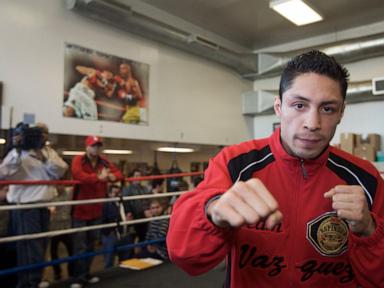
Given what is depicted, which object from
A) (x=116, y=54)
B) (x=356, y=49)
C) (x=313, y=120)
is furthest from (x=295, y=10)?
(x=313, y=120)

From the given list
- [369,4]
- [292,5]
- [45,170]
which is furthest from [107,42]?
[369,4]

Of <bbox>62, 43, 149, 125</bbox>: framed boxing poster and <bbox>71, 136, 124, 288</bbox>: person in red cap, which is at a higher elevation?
<bbox>62, 43, 149, 125</bbox>: framed boxing poster

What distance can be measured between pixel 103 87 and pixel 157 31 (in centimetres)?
101

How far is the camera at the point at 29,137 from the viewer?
9.83ft

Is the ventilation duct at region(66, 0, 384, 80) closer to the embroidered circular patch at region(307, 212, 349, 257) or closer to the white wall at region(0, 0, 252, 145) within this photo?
the white wall at region(0, 0, 252, 145)

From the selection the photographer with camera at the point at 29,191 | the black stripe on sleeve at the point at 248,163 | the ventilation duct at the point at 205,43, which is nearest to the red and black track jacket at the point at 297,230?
the black stripe on sleeve at the point at 248,163

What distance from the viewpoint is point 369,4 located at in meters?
4.94

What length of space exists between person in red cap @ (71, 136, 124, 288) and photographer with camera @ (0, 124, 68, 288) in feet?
0.98

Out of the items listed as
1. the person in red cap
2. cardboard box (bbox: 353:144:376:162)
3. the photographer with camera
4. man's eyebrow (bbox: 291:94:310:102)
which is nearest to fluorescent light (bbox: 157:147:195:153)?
the person in red cap

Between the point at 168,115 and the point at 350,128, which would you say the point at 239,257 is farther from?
the point at 350,128

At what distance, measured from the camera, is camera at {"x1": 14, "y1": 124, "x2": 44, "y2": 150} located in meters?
3.00

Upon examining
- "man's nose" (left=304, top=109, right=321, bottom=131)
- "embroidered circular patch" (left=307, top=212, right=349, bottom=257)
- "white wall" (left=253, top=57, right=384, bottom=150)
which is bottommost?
"embroidered circular patch" (left=307, top=212, right=349, bottom=257)

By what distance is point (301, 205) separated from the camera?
999 millimetres

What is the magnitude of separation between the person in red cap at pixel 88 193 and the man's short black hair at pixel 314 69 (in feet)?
8.89
